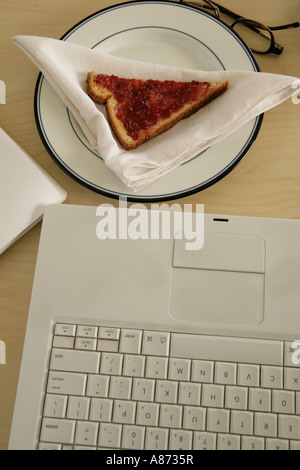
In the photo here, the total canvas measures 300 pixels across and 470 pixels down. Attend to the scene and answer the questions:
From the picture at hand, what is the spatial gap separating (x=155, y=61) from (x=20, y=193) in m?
0.27

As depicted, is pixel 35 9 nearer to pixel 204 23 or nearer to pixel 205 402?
pixel 204 23

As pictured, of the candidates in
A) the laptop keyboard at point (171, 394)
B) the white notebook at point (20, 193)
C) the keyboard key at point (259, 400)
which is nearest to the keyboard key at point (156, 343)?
the laptop keyboard at point (171, 394)

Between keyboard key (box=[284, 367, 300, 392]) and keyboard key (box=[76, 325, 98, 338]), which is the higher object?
keyboard key (box=[76, 325, 98, 338])

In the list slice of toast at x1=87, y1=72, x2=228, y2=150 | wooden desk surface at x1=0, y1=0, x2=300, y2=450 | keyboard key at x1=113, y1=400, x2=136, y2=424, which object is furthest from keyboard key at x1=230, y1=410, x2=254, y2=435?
slice of toast at x1=87, y1=72, x2=228, y2=150

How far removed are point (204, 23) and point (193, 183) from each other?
9.2 inches

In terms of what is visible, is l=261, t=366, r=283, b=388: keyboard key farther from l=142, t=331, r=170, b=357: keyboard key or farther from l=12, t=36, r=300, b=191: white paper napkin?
l=12, t=36, r=300, b=191: white paper napkin

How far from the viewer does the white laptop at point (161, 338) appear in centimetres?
49

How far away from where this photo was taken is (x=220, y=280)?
529 mm

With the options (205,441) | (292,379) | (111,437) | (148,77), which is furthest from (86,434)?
(148,77)

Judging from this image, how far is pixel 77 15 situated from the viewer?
68 centimetres

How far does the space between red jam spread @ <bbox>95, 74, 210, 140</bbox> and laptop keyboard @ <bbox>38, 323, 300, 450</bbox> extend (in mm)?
281

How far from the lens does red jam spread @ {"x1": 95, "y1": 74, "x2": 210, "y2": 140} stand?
607mm

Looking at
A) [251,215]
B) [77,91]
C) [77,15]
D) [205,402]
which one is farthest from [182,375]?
[77,15]

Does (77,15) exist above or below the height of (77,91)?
above
